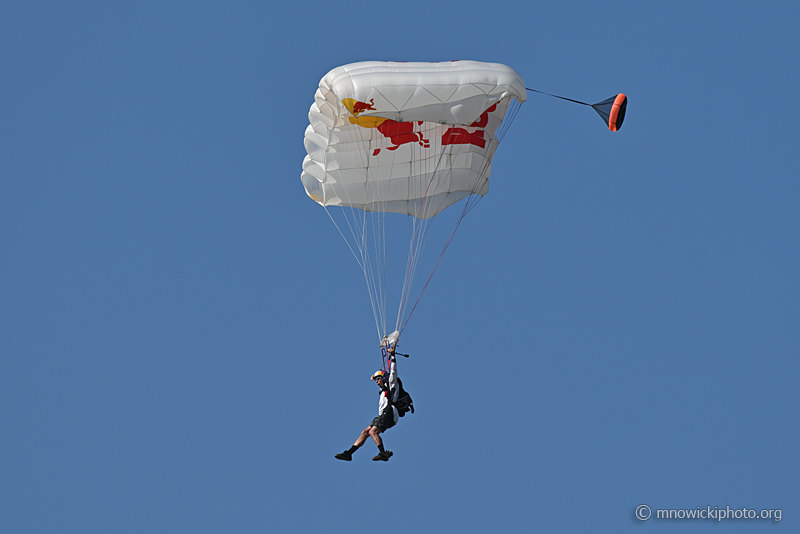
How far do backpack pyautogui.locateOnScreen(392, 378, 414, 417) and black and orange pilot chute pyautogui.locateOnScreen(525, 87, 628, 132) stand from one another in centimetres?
539

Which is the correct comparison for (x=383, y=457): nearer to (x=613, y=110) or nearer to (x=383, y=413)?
(x=383, y=413)

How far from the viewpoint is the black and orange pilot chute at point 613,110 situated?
18031mm

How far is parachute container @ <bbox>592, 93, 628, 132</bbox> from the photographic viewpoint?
18031mm

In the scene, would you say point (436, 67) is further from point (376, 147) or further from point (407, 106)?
point (376, 147)

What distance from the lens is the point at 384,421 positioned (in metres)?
18.2

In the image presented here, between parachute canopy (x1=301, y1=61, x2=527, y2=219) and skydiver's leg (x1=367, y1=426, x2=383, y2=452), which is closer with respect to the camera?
parachute canopy (x1=301, y1=61, x2=527, y2=219)

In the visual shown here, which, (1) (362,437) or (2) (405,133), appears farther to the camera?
(2) (405,133)

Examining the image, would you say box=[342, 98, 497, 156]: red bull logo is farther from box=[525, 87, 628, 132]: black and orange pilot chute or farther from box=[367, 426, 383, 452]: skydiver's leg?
box=[367, 426, 383, 452]: skydiver's leg

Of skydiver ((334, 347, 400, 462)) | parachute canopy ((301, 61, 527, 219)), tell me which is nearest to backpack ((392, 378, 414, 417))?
skydiver ((334, 347, 400, 462))

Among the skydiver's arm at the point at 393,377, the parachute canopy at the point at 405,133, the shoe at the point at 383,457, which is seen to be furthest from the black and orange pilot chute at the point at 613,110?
the shoe at the point at 383,457

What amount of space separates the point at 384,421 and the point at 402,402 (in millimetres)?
487

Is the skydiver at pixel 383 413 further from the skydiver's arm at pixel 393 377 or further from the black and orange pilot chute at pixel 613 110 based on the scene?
the black and orange pilot chute at pixel 613 110

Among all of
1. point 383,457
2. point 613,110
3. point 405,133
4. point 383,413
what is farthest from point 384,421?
point 613,110

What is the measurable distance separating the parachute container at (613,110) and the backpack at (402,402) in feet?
17.7
